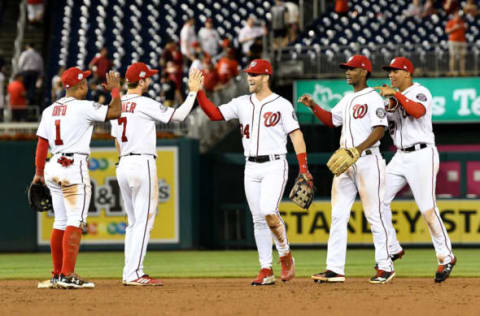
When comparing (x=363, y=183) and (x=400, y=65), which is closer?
(x=363, y=183)

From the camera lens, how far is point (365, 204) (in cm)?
904

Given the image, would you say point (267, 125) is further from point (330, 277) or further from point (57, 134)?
point (57, 134)

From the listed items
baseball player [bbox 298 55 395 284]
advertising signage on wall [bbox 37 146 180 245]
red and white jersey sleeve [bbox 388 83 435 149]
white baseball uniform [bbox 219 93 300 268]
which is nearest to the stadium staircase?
advertising signage on wall [bbox 37 146 180 245]

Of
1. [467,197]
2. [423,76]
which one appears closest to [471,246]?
[467,197]

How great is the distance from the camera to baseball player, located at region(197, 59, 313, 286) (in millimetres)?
8867

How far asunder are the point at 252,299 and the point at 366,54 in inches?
420

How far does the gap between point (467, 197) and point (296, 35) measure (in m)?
7.22

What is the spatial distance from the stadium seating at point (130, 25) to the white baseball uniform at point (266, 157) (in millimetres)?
A: 12904

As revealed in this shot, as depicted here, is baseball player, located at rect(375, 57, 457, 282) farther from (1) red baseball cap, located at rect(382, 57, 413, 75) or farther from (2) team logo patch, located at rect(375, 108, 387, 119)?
(2) team logo patch, located at rect(375, 108, 387, 119)

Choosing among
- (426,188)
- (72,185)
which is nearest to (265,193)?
(426,188)

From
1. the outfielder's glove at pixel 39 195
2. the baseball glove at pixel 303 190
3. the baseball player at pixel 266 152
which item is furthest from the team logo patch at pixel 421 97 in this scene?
the outfielder's glove at pixel 39 195

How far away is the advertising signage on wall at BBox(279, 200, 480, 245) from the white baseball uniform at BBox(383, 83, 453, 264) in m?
5.32

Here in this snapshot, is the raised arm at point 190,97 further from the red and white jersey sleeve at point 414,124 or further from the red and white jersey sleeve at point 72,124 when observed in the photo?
the red and white jersey sleeve at point 414,124

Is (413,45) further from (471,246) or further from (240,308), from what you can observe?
(240,308)
